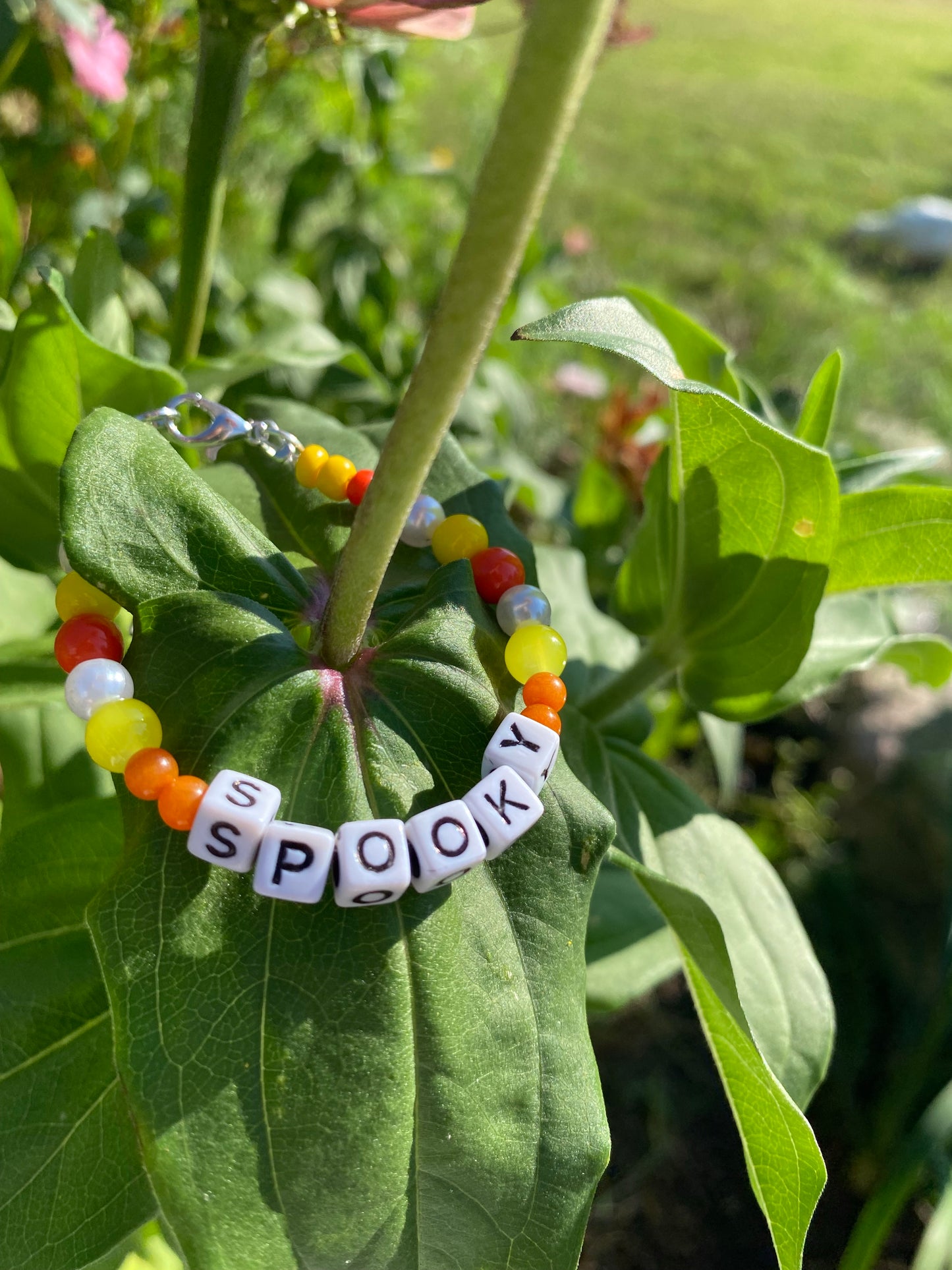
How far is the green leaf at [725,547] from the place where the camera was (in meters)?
0.50

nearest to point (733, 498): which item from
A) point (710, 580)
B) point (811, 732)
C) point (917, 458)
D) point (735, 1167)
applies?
point (710, 580)

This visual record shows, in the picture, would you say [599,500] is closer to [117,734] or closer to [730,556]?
[730,556]

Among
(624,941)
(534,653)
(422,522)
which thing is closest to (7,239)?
(422,522)

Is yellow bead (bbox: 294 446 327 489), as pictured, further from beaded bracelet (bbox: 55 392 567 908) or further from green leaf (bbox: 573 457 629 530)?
green leaf (bbox: 573 457 629 530)

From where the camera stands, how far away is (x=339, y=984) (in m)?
0.39

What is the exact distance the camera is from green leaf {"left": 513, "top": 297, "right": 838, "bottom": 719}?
0.50 m

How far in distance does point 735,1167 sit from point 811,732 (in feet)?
2.42

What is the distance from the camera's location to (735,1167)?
1266 mm

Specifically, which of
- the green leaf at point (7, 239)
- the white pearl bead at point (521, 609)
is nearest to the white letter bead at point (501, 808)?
the white pearl bead at point (521, 609)

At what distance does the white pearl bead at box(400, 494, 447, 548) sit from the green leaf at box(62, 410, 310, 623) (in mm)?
89

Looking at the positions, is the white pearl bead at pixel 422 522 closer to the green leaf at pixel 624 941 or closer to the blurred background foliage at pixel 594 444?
the blurred background foliage at pixel 594 444

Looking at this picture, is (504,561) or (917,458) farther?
(917,458)

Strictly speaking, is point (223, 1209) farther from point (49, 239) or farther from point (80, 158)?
point (49, 239)

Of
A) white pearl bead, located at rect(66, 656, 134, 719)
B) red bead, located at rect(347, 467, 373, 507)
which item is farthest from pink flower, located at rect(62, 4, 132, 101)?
white pearl bead, located at rect(66, 656, 134, 719)
